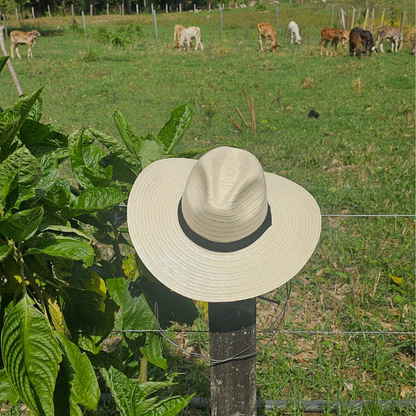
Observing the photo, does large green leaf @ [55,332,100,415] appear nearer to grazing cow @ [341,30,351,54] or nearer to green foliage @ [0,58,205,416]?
green foliage @ [0,58,205,416]

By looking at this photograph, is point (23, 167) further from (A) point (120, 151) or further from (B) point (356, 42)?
(B) point (356, 42)

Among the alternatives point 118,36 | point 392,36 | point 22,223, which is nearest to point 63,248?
point 22,223

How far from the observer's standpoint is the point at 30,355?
3.91 ft

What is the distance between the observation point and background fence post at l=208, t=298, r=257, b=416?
1433 millimetres

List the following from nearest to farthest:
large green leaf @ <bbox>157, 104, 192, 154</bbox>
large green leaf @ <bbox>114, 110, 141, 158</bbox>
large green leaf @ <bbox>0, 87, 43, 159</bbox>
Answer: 1. large green leaf @ <bbox>0, 87, 43, 159</bbox>
2. large green leaf @ <bbox>114, 110, 141, 158</bbox>
3. large green leaf @ <bbox>157, 104, 192, 154</bbox>

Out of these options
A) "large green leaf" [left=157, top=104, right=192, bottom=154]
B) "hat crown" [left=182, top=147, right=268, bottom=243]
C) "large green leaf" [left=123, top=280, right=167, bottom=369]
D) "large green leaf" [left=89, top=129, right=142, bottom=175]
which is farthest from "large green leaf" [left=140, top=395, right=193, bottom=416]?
"large green leaf" [left=157, top=104, right=192, bottom=154]

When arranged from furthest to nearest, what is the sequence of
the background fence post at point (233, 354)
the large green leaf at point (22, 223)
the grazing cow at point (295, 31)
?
the grazing cow at point (295, 31), the background fence post at point (233, 354), the large green leaf at point (22, 223)

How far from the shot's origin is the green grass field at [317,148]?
9.05ft

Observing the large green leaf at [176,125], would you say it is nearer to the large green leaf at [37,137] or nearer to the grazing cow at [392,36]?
the large green leaf at [37,137]

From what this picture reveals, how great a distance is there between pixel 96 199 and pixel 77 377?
1.65 ft

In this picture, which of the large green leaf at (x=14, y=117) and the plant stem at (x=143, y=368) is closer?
the large green leaf at (x=14, y=117)

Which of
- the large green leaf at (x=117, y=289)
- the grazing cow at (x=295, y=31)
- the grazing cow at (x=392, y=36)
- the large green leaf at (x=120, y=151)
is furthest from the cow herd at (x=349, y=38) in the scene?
the large green leaf at (x=117, y=289)

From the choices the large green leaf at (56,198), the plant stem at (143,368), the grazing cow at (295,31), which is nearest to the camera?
the large green leaf at (56,198)

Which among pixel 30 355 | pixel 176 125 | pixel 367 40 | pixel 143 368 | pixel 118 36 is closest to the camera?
pixel 30 355
